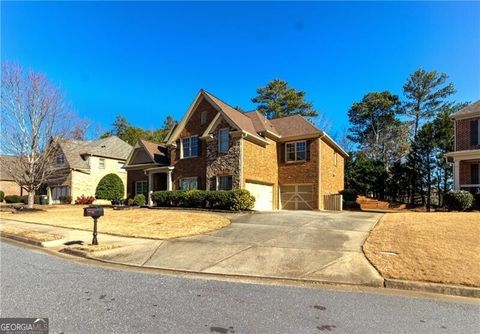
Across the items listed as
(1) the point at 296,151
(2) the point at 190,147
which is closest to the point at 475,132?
(1) the point at 296,151

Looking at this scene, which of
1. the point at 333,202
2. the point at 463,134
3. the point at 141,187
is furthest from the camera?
the point at 141,187

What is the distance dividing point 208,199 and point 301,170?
24.6ft

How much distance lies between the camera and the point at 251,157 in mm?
22031

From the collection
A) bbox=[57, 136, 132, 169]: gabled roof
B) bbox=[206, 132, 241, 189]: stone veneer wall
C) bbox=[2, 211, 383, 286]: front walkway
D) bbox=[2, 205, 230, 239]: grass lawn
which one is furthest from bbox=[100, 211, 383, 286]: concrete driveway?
bbox=[57, 136, 132, 169]: gabled roof

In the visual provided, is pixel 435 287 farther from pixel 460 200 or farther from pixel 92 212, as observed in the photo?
pixel 460 200

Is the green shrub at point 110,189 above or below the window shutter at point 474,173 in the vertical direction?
below

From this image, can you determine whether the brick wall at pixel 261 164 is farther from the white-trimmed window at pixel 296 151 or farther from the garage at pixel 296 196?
the white-trimmed window at pixel 296 151

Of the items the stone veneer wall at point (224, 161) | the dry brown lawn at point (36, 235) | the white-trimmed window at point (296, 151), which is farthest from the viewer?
the white-trimmed window at point (296, 151)

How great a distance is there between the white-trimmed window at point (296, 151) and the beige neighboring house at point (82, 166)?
1918 cm

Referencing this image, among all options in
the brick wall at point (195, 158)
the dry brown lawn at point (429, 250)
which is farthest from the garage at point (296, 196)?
the dry brown lawn at point (429, 250)

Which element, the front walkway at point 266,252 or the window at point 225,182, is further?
the window at point 225,182

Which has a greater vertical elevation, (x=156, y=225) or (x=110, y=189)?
(x=110, y=189)

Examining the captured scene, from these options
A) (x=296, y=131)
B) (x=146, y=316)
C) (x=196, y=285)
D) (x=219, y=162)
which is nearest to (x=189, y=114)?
(x=219, y=162)

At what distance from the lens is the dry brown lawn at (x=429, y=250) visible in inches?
272
